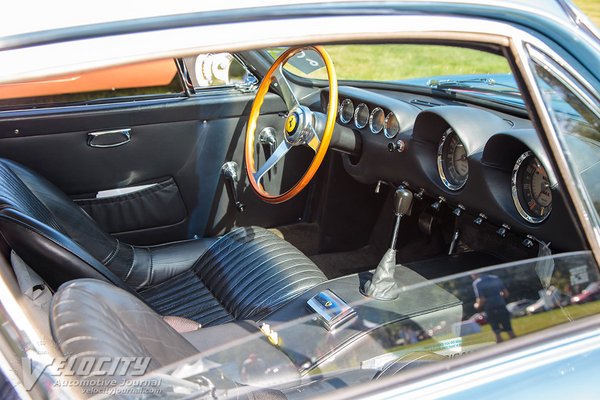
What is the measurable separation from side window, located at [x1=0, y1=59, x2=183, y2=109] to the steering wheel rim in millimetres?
424

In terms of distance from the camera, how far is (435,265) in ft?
7.55

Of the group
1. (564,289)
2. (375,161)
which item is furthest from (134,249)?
(564,289)

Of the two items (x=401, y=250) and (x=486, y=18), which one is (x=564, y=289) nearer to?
(x=486, y=18)

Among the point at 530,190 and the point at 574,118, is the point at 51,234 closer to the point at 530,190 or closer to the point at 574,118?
the point at 574,118

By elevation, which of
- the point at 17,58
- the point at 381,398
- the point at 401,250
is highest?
the point at 17,58

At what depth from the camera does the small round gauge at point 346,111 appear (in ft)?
9.96

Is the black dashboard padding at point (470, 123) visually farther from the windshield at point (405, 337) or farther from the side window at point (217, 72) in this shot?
the side window at point (217, 72)

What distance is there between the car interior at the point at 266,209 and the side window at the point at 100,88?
0.06 feet

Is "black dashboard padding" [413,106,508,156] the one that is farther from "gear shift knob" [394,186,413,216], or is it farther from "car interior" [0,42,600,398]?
"gear shift knob" [394,186,413,216]

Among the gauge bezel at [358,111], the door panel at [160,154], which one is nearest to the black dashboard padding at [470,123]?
the gauge bezel at [358,111]

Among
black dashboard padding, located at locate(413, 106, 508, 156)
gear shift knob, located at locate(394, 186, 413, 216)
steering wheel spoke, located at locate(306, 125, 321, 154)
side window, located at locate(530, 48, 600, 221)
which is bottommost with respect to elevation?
gear shift knob, located at locate(394, 186, 413, 216)

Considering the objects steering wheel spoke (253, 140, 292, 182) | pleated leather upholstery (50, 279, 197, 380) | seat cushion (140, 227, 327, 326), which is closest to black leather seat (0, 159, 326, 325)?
seat cushion (140, 227, 327, 326)

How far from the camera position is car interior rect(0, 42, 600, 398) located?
1458mm

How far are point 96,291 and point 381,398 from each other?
657mm
